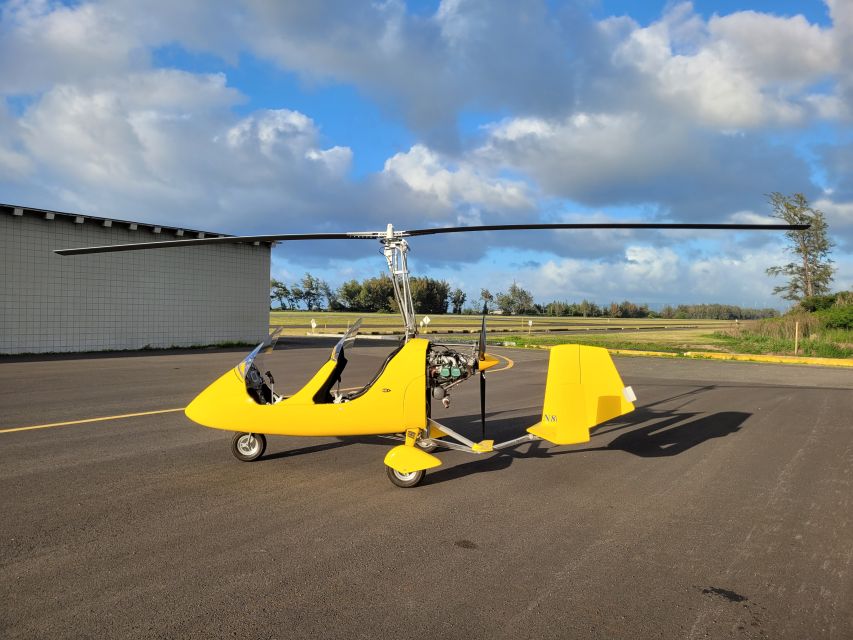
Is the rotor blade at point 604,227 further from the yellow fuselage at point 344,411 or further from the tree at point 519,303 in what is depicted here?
the tree at point 519,303

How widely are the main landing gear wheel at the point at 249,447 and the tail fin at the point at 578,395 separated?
3.07 metres

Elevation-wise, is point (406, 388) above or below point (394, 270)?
below

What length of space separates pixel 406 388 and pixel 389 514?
1459 millimetres

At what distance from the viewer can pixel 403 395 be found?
586cm

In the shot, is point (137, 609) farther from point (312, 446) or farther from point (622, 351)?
point (622, 351)

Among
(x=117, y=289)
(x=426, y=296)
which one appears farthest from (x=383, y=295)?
(x=117, y=289)

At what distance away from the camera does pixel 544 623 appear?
3.06 meters

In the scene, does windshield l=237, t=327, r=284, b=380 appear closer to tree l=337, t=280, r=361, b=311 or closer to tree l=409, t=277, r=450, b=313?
tree l=409, t=277, r=450, b=313

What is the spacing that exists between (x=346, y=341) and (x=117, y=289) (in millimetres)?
20099

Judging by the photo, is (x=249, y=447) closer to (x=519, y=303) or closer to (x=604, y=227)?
(x=604, y=227)

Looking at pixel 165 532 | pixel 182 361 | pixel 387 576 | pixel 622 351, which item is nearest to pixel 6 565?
pixel 165 532

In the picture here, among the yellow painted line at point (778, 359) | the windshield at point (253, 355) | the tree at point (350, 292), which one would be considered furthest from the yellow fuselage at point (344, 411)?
the tree at point (350, 292)

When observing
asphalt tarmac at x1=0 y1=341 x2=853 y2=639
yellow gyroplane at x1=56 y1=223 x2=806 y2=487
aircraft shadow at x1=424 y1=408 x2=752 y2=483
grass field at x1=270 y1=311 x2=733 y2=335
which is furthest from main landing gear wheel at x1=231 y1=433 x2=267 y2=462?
grass field at x1=270 y1=311 x2=733 y2=335

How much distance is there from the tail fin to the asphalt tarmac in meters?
0.51
